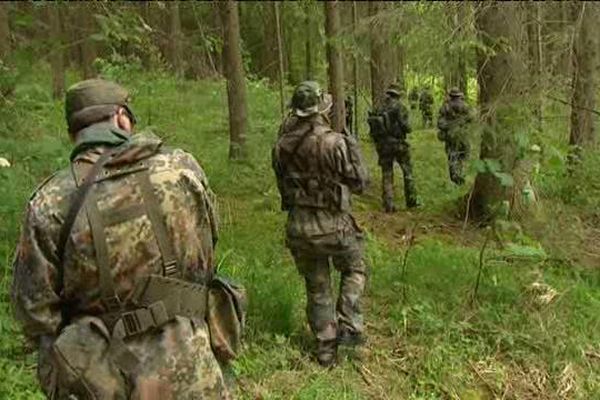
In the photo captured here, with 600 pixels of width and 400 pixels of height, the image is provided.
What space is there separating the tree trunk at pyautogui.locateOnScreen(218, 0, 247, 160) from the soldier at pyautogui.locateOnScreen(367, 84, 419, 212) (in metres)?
2.27

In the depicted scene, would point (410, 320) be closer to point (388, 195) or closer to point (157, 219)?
point (157, 219)

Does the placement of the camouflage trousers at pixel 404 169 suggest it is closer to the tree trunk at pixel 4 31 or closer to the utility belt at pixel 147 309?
the tree trunk at pixel 4 31

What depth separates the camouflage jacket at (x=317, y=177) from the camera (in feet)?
19.5

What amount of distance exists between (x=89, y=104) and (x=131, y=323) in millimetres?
927

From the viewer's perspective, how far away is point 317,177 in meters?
6.03

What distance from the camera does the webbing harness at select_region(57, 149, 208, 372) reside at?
123 inches

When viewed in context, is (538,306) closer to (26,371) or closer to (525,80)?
(525,80)

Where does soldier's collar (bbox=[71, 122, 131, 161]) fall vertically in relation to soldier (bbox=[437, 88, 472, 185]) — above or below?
above

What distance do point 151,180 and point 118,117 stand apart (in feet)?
1.05

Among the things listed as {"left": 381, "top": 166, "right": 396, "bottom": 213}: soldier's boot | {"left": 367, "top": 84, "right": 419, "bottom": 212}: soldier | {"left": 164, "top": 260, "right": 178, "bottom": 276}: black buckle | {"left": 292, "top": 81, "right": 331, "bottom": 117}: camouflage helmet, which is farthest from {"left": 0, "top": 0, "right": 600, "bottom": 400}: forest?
{"left": 164, "top": 260, "right": 178, "bottom": 276}: black buckle

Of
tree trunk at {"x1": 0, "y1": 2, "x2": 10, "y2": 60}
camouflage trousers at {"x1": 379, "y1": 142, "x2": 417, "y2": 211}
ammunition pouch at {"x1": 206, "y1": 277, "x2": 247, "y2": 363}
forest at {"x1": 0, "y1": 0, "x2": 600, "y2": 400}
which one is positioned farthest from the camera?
camouflage trousers at {"x1": 379, "y1": 142, "x2": 417, "y2": 211}

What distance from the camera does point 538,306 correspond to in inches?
271

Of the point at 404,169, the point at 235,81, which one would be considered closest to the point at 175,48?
the point at 235,81

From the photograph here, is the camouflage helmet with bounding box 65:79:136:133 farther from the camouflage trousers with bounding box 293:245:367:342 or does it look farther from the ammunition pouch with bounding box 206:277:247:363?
the camouflage trousers with bounding box 293:245:367:342
